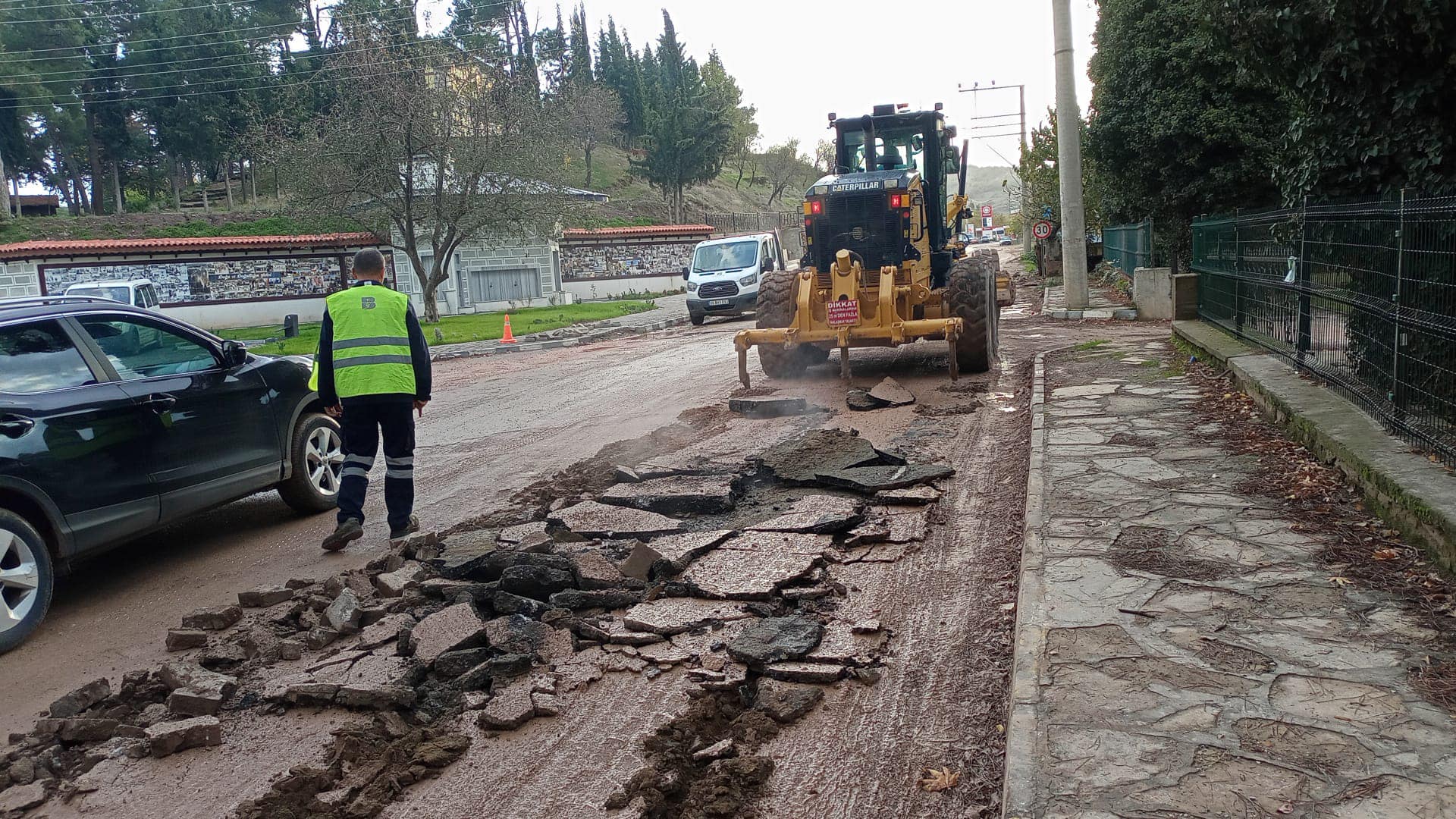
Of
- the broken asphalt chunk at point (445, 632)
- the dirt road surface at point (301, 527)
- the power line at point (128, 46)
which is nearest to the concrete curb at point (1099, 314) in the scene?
the dirt road surface at point (301, 527)

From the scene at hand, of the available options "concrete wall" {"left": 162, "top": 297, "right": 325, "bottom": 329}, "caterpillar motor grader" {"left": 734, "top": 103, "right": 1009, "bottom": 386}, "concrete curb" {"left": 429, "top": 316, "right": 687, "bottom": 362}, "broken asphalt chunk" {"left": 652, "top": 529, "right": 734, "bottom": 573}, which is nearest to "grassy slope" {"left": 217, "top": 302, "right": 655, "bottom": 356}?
"concrete wall" {"left": 162, "top": 297, "right": 325, "bottom": 329}

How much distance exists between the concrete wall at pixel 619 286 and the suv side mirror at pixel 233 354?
3814cm

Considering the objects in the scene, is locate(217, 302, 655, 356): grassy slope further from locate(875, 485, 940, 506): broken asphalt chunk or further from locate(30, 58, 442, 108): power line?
locate(30, 58, 442, 108): power line

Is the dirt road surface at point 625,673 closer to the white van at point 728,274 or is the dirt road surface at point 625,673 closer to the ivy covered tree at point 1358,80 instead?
the ivy covered tree at point 1358,80

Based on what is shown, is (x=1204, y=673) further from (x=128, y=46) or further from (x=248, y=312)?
(x=128, y=46)

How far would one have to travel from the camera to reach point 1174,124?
19516 millimetres

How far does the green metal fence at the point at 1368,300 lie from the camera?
5977 mm

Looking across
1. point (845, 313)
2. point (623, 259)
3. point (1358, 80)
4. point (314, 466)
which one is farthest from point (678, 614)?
point (623, 259)

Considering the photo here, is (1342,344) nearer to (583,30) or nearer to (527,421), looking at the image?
(527,421)

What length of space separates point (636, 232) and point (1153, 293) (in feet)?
104

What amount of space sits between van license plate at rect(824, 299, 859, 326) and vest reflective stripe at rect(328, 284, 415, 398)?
19.5ft

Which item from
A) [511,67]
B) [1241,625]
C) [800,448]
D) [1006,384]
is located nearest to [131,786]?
[1241,625]

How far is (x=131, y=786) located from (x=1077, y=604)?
388 centimetres

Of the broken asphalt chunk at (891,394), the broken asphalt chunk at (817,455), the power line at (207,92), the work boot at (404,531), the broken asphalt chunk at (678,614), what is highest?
the power line at (207,92)
